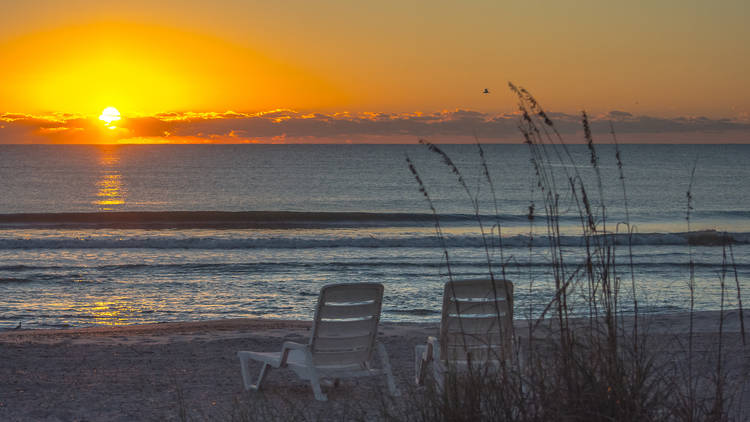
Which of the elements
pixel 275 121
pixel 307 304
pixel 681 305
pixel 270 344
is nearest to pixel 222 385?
pixel 270 344

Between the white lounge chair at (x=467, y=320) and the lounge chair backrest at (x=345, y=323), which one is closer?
the white lounge chair at (x=467, y=320)

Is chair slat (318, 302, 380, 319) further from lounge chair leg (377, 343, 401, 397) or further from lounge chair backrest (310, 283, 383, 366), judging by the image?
lounge chair leg (377, 343, 401, 397)

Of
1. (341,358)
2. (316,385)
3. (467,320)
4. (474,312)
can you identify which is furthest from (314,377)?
(474,312)

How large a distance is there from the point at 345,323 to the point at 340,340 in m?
0.16

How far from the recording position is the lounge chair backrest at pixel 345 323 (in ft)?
20.5

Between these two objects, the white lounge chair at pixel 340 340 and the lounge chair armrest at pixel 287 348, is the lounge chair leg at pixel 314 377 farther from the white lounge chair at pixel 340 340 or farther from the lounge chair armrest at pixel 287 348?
the lounge chair armrest at pixel 287 348

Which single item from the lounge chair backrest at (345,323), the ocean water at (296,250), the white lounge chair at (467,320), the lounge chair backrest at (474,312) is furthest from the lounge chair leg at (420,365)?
the ocean water at (296,250)

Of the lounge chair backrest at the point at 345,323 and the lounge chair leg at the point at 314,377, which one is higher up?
the lounge chair backrest at the point at 345,323

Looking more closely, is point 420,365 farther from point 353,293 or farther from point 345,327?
point 353,293

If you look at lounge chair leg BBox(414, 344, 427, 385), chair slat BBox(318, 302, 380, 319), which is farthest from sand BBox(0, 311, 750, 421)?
chair slat BBox(318, 302, 380, 319)

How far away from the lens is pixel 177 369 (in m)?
7.80

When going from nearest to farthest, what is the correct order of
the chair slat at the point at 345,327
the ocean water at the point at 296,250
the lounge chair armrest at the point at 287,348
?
1. the lounge chair armrest at the point at 287,348
2. the chair slat at the point at 345,327
3. the ocean water at the point at 296,250

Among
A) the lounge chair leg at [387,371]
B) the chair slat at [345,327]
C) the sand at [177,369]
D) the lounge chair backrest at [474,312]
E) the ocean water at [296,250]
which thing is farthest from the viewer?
the ocean water at [296,250]

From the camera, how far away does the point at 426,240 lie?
23.7 m
